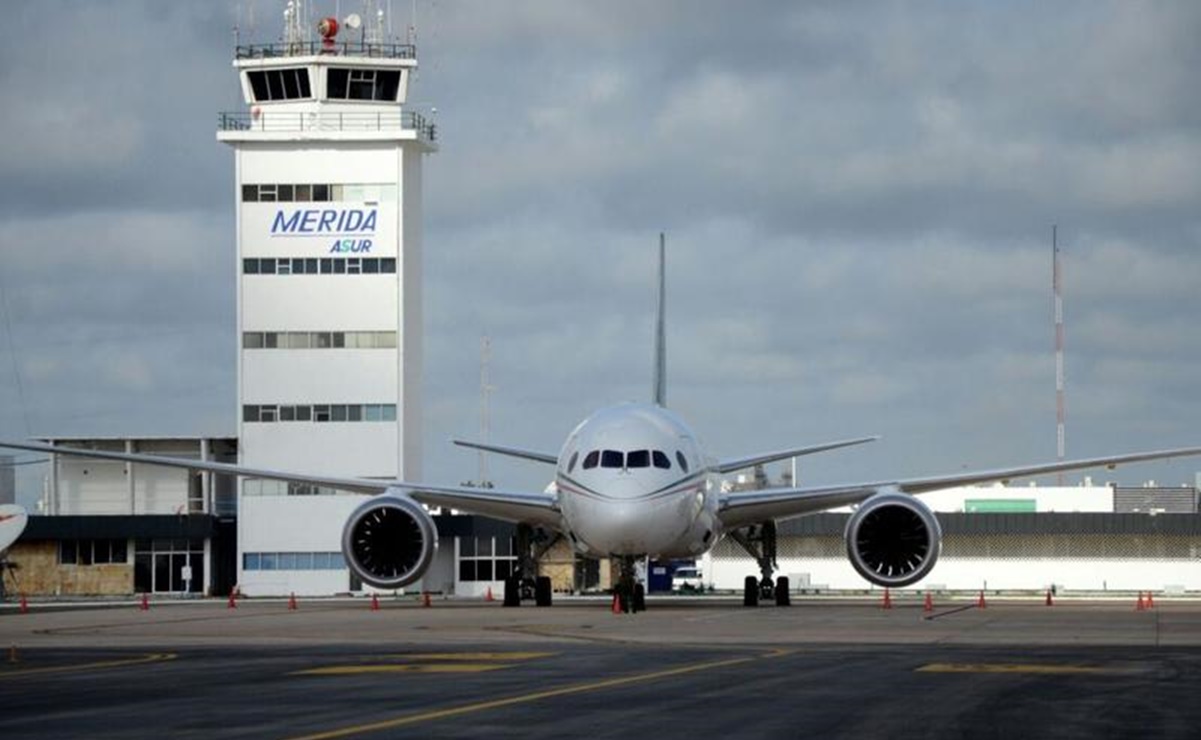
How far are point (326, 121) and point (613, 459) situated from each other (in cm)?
4125

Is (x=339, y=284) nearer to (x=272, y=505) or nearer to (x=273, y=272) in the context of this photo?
(x=273, y=272)

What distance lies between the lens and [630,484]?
137ft

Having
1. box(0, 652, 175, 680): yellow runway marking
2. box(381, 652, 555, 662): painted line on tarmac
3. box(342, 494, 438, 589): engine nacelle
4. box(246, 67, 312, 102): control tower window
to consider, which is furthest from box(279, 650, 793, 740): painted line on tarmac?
box(246, 67, 312, 102): control tower window

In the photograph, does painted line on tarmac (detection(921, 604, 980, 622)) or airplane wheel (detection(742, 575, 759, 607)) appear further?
airplane wheel (detection(742, 575, 759, 607))

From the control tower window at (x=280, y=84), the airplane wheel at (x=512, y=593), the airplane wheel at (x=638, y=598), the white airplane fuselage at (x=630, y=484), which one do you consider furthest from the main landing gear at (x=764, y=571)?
the control tower window at (x=280, y=84)

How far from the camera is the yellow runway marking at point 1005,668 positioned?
2309 centimetres

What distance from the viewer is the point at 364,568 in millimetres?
47344

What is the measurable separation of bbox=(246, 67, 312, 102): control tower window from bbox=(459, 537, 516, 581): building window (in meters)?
18.0

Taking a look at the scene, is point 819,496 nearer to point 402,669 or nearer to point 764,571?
point 764,571

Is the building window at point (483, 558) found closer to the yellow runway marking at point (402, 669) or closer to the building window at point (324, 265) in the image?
the building window at point (324, 265)

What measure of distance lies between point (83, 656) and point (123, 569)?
54473mm

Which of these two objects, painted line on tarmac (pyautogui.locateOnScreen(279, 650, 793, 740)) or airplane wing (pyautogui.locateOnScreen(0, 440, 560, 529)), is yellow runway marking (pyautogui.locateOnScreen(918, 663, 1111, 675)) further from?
airplane wing (pyautogui.locateOnScreen(0, 440, 560, 529))

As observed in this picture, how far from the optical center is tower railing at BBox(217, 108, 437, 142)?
3164 inches

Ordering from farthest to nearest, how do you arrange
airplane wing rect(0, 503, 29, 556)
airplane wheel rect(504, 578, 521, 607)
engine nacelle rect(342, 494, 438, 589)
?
airplane wing rect(0, 503, 29, 556)
airplane wheel rect(504, 578, 521, 607)
engine nacelle rect(342, 494, 438, 589)
